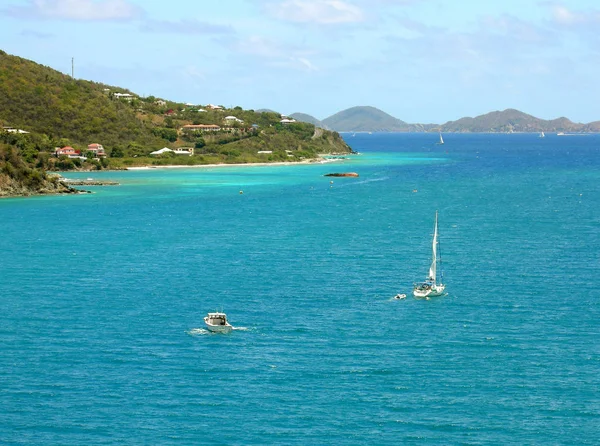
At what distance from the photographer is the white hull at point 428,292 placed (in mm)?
72188

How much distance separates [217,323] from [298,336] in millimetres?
5576

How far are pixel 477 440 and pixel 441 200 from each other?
108811 mm

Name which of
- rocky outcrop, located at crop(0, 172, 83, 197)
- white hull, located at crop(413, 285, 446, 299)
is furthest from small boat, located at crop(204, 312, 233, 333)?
rocky outcrop, located at crop(0, 172, 83, 197)

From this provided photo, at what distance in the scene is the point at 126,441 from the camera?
44.1m

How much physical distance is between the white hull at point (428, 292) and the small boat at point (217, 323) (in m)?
17.7

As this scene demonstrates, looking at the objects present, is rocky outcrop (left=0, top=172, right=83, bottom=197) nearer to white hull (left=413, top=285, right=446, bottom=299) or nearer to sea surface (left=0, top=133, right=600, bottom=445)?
sea surface (left=0, top=133, right=600, bottom=445)

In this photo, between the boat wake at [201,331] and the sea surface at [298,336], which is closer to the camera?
the sea surface at [298,336]

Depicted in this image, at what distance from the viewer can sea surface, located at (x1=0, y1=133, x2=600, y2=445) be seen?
46.6 metres

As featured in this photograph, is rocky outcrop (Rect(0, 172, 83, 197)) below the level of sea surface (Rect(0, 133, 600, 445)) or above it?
above

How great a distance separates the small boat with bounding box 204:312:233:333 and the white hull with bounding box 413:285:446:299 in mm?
17663

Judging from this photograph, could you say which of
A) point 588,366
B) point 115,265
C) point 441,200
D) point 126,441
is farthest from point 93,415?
point 441,200

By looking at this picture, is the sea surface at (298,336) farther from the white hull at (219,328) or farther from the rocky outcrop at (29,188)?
the rocky outcrop at (29,188)

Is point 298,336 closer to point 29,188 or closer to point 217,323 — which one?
point 217,323

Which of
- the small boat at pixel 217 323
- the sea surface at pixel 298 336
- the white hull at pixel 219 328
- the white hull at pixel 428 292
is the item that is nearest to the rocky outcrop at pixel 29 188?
the sea surface at pixel 298 336
